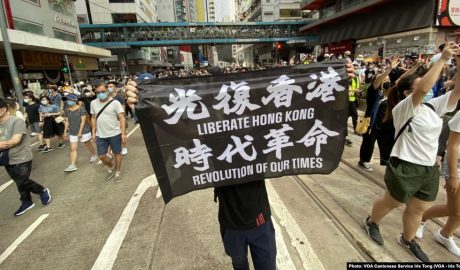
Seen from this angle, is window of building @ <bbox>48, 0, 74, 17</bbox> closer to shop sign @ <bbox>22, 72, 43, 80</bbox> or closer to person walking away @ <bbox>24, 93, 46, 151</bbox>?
shop sign @ <bbox>22, 72, 43, 80</bbox>

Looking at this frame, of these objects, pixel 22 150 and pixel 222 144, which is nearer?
pixel 222 144

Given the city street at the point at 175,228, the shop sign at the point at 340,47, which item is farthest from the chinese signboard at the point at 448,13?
the city street at the point at 175,228

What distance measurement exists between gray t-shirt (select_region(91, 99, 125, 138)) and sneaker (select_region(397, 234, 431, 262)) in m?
5.05

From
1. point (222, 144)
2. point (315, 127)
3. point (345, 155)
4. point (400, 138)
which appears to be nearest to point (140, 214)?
point (222, 144)

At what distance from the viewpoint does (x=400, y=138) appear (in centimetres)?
276

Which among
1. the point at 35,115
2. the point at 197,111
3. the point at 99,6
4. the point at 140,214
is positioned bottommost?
the point at 140,214

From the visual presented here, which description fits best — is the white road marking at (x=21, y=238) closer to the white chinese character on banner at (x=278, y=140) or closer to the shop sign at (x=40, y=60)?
the white chinese character on banner at (x=278, y=140)

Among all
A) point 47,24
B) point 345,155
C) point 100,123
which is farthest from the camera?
point 47,24

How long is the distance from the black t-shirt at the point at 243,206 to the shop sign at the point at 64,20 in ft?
92.6

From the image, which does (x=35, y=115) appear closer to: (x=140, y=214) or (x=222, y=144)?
(x=140, y=214)

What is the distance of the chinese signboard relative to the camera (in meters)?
18.7

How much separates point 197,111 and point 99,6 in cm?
5624

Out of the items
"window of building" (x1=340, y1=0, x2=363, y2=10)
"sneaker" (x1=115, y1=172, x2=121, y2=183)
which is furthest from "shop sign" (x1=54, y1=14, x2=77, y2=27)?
"window of building" (x1=340, y1=0, x2=363, y2=10)

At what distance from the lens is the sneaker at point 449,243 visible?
291cm
